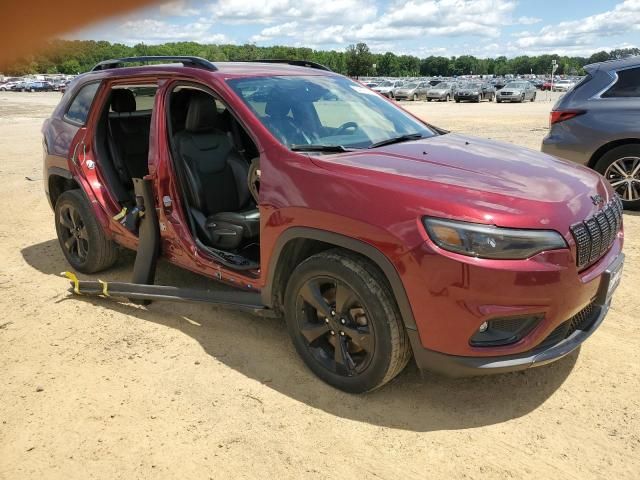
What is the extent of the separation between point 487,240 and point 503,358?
59 cm

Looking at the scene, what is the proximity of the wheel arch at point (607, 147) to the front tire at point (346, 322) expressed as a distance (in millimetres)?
4962

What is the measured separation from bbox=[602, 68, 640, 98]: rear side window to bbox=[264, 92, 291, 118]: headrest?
479 centimetres

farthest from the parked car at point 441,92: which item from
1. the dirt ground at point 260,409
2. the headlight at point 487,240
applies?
the headlight at point 487,240

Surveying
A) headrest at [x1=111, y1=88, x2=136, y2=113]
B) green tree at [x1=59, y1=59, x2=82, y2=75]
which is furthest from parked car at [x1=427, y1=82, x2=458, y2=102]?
green tree at [x1=59, y1=59, x2=82, y2=75]

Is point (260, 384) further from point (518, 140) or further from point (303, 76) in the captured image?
point (518, 140)

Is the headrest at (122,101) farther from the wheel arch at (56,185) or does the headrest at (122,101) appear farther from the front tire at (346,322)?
the front tire at (346,322)

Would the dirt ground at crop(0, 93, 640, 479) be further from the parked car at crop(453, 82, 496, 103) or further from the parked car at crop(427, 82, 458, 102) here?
the parked car at crop(427, 82, 458, 102)

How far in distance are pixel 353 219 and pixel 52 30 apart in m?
2.17

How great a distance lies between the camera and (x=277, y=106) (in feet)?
12.3

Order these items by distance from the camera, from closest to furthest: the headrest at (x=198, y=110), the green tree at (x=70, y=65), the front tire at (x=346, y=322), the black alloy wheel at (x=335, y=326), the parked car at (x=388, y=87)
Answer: the green tree at (x=70, y=65)
the front tire at (x=346, y=322)
the black alloy wheel at (x=335, y=326)
the headrest at (x=198, y=110)
the parked car at (x=388, y=87)

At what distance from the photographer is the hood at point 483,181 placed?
267 centimetres

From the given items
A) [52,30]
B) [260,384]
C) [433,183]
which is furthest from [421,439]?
[52,30]

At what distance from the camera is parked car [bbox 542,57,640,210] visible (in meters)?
6.61

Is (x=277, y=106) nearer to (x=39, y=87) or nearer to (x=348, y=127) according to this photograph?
(x=348, y=127)
